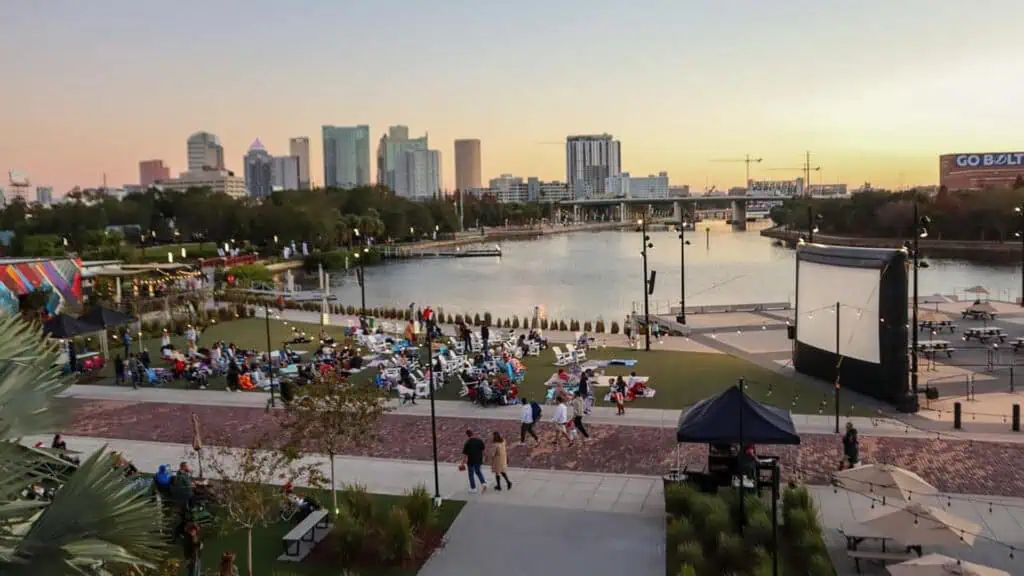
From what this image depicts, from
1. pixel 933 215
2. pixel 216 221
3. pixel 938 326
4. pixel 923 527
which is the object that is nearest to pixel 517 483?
pixel 923 527

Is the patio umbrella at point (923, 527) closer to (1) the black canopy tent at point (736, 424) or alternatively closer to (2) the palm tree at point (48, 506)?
(1) the black canopy tent at point (736, 424)

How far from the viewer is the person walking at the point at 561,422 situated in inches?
643

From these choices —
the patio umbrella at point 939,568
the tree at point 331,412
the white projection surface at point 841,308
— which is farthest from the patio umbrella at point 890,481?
the white projection surface at point 841,308

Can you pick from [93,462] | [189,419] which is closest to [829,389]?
[189,419]

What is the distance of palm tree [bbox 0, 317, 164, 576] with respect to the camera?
359 centimetres

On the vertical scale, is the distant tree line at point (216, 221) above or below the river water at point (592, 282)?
above

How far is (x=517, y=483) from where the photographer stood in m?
14.4

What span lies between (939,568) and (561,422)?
8379 mm

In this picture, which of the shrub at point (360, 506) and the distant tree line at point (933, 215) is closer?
the shrub at point (360, 506)

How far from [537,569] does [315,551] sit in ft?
10.6

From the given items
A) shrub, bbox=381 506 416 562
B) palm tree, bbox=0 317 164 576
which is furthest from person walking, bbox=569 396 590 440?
palm tree, bbox=0 317 164 576

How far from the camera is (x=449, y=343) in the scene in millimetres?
28969

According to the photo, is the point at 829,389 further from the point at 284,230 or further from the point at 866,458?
the point at 284,230

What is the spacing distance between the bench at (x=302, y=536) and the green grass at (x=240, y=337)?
14.4 metres
